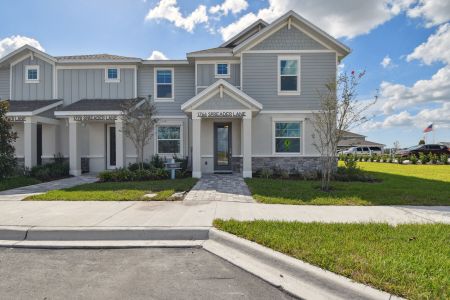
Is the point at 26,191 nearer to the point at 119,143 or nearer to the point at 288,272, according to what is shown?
the point at 119,143

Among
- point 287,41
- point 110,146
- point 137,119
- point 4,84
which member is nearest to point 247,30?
point 287,41

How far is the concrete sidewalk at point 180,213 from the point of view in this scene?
602 cm

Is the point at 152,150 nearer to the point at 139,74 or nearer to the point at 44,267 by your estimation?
the point at 139,74

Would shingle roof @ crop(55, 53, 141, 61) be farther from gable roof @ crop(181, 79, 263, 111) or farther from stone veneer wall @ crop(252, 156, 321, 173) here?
stone veneer wall @ crop(252, 156, 321, 173)

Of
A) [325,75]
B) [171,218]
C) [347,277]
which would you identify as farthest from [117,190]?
[325,75]

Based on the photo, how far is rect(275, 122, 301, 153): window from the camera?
14.9 meters

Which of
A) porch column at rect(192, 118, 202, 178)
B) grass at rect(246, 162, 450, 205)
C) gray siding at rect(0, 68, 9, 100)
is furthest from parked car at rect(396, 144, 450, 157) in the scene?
gray siding at rect(0, 68, 9, 100)

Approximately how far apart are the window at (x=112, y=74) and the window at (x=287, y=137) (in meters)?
9.31

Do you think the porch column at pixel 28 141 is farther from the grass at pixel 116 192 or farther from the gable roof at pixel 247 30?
the gable roof at pixel 247 30

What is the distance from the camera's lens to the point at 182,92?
16.0 m

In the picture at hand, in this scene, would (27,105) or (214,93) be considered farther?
(27,105)

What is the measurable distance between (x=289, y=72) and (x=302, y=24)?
249cm

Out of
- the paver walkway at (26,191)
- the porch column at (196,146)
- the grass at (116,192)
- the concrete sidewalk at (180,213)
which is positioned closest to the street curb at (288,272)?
the concrete sidewalk at (180,213)

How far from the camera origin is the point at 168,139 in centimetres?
1600
